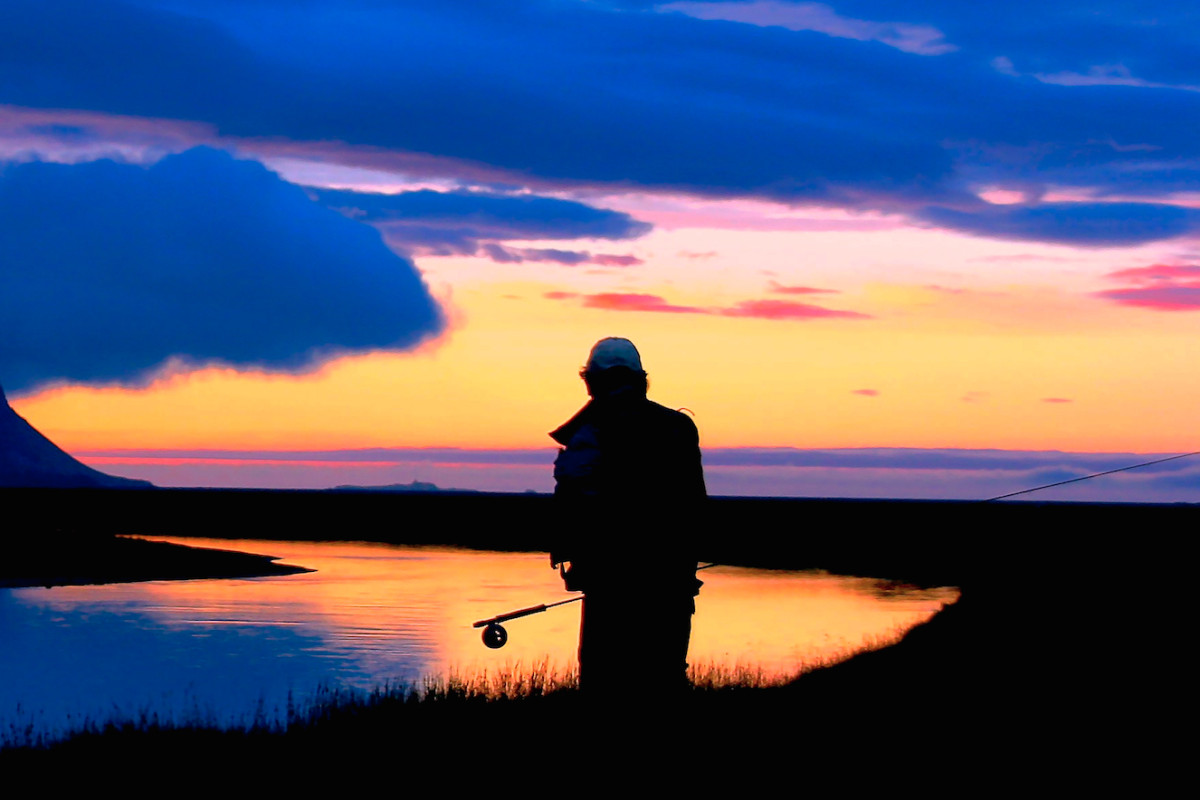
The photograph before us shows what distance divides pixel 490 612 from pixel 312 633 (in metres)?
5.68

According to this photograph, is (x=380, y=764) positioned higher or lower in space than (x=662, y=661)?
lower

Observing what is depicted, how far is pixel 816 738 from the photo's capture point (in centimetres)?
1109

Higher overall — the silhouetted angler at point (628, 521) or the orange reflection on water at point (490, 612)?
the silhouetted angler at point (628, 521)

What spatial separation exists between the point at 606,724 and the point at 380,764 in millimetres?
3730

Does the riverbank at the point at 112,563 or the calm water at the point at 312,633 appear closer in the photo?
the calm water at the point at 312,633

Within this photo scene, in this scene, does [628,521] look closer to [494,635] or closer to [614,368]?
[614,368]

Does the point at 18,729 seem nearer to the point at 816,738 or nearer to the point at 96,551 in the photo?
the point at 816,738

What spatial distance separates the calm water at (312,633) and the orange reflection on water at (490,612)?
55 millimetres

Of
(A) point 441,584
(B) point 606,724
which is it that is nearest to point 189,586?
(A) point 441,584

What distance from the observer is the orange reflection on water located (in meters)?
23.4

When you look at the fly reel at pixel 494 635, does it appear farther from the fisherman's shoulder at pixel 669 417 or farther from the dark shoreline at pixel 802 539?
the dark shoreline at pixel 802 539

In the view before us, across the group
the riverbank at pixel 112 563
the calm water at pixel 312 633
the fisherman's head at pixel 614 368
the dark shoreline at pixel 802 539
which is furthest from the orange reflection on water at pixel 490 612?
the fisherman's head at pixel 614 368

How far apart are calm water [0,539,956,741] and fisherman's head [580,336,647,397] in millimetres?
9533

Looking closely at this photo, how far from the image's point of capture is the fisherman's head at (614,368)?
23.2 feet
